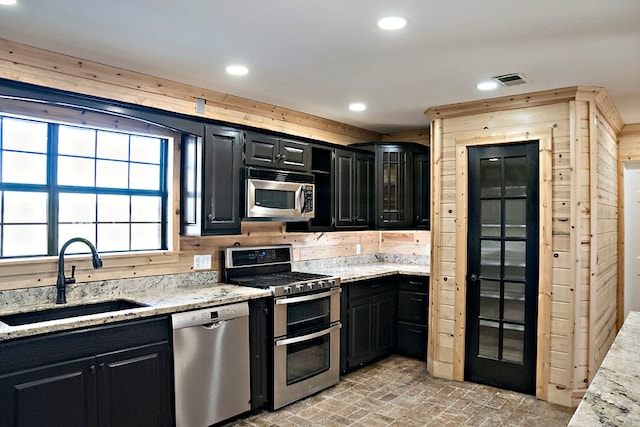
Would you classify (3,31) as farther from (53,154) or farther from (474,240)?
(474,240)

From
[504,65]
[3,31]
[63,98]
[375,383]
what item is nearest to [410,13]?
[504,65]

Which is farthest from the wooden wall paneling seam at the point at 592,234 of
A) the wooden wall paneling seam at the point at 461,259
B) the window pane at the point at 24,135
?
the window pane at the point at 24,135

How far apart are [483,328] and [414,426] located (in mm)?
1264

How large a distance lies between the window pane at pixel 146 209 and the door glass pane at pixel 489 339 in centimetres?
297

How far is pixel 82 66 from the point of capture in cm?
312

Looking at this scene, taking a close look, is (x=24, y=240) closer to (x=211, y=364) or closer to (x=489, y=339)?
(x=211, y=364)

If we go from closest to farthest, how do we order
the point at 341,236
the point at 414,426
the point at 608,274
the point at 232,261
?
the point at 414,426
the point at 232,261
the point at 608,274
the point at 341,236

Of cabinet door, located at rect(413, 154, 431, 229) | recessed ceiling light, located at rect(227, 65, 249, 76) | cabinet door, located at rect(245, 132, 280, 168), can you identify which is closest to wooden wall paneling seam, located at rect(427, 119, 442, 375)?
cabinet door, located at rect(413, 154, 431, 229)

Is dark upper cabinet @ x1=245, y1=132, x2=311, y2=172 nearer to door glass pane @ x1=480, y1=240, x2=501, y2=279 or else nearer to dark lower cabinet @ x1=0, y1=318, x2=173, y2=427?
dark lower cabinet @ x1=0, y1=318, x2=173, y2=427

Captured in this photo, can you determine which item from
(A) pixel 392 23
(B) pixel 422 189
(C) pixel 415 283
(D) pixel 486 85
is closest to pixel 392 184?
(B) pixel 422 189

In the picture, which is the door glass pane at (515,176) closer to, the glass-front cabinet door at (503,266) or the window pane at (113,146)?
the glass-front cabinet door at (503,266)

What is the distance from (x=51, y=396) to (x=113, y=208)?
1.42 m

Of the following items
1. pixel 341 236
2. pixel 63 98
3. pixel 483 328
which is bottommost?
pixel 483 328

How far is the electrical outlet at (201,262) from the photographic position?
3.79 m
